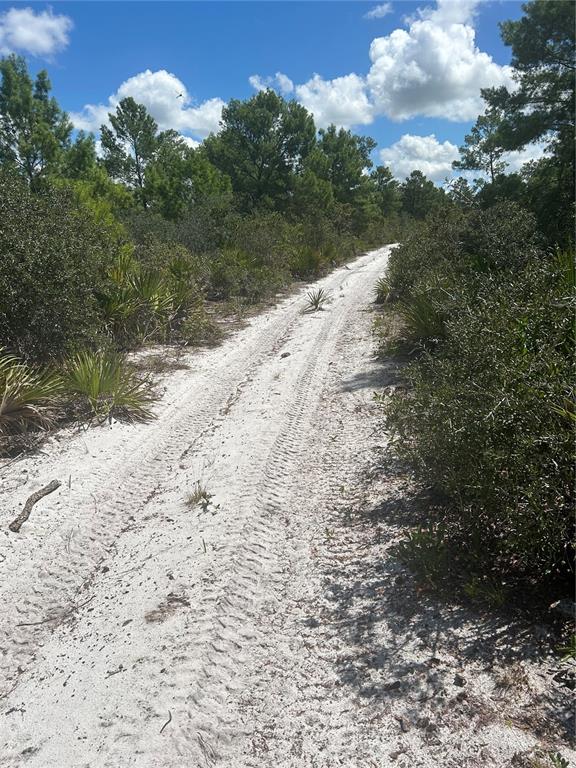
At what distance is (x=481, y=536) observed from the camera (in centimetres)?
309

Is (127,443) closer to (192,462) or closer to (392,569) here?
(192,462)

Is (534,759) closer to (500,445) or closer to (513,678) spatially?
(513,678)

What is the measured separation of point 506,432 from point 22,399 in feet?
16.5

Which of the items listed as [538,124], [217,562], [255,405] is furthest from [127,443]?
[538,124]

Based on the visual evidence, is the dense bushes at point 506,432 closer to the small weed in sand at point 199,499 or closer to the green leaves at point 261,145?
the small weed in sand at point 199,499

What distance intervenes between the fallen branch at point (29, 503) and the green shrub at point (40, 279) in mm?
2546

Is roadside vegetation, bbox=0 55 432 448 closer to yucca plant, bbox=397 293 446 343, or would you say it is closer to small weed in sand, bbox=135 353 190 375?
small weed in sand, bbox=135 353 190 375

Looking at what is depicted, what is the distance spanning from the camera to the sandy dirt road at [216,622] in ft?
7.57

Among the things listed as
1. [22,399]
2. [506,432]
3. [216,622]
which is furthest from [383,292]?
[216,622]

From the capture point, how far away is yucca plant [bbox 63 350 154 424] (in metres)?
6.29

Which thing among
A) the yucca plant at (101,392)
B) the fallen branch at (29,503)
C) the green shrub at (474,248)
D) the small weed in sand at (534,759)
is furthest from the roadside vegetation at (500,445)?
the yucca plant at (101,392)

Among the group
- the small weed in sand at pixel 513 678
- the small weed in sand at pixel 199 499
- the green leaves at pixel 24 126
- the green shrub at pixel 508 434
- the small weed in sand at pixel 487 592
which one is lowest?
the small weed in sand at pixel 513 678

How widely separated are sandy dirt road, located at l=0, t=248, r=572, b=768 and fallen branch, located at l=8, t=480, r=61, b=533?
64 millimetres

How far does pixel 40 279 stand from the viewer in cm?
656
